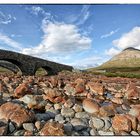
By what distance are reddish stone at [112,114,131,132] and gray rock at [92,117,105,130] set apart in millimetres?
211

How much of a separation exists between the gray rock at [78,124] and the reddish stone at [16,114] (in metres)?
0.72

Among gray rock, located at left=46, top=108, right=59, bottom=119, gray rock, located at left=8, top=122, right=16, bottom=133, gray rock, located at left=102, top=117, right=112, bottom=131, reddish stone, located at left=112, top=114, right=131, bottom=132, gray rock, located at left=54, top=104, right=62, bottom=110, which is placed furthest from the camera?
gray rock, located at left=54, top=104, right=62, bottom=110

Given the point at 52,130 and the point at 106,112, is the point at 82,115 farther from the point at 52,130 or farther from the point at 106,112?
the point at 52,130

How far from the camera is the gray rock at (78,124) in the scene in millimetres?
4322

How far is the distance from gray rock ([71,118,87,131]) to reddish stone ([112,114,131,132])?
0.50m

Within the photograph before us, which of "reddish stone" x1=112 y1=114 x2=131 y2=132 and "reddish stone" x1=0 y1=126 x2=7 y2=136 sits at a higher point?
"reddish stone" x1=112 y1=114 x2=131 y2=132

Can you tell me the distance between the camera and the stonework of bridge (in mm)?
28325

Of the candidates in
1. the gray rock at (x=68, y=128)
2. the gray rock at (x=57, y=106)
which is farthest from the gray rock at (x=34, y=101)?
the gray rock at (x=68, y=128)

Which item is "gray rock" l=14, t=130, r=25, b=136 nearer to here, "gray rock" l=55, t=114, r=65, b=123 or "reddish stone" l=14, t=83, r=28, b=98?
"gray rock" l=55, t=114, r=65, b=123

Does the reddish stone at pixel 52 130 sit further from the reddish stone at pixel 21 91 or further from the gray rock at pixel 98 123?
the reddish stone at pixel 21 91

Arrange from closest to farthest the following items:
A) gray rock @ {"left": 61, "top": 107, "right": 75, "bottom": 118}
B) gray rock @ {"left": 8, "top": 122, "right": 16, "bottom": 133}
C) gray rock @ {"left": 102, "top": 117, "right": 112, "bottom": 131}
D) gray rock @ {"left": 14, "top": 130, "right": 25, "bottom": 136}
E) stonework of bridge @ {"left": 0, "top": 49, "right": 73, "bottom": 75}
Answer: gray rock @ {"left": 14, "top": 130, "right": 25, "bottom": 136} → gray rock @ {"left": 8, "top": 122, "right": 16, "bottom": 133} → gray rock @ {"left": 102, "top": 117, "right": 112, "bottom": 131} → gray rock @ {"left": 61, "top": 107, "right": 75, "bottom": 118} → stonework of bridge @ {"left": 0, "top": 49, "right": 73, "bottom": 75}

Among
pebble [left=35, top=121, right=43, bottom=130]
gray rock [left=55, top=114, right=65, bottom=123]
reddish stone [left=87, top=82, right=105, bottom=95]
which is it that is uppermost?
reddish stone [left=87, top=82, right=105, bottom=95]

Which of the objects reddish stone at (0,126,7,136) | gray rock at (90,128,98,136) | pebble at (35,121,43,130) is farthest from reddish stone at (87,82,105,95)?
reddish stone at (0,126,7,136)

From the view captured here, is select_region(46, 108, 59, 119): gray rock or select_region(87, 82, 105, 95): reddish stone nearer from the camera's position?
select_region(46, 108, 59, 119): gray rock
